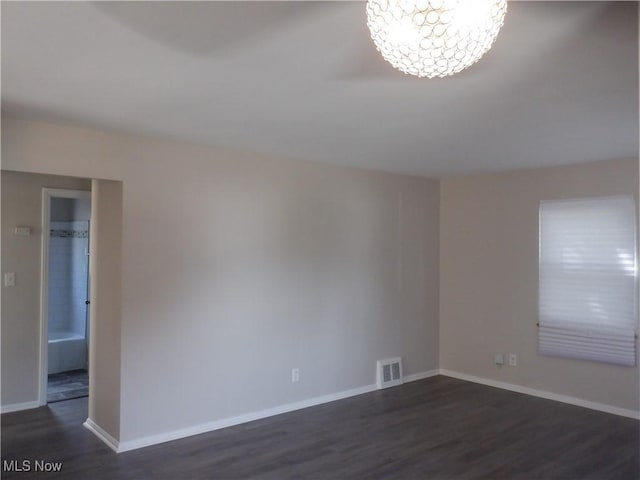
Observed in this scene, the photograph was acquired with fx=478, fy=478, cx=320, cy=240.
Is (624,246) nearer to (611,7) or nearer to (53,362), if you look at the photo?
(611,7)

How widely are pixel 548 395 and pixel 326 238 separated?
2804mm

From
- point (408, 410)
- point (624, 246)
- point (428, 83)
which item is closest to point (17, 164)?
point (428, 83)

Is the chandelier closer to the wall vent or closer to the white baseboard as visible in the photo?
the white baseboard

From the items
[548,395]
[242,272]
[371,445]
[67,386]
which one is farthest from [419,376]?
[67,386]

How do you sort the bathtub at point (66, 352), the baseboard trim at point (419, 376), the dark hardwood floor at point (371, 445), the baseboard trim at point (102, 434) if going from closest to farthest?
the dark hardwood floor at point (371, 445) → the baseboard trim at point (102, 434) → the baseboard trim at point (419, 376) → the bathtub at point (66, 352)

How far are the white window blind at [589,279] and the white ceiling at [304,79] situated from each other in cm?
92

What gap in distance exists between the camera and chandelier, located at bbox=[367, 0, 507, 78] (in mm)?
1349

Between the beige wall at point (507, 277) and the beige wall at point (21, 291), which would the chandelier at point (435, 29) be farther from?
the beige wall at point (21, 291)

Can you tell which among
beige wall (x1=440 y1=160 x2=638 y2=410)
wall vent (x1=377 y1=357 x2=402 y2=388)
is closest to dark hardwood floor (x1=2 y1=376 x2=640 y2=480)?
beige wall (x1=440 y1=160 x2=638 y2=410)

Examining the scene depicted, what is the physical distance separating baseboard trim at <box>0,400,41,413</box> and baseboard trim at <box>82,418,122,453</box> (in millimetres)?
795

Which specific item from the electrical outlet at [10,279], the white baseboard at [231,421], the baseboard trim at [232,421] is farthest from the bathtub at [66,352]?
the baseboard trim at [232,421]

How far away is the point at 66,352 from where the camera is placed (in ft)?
19.8

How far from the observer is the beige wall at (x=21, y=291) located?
14.6ft

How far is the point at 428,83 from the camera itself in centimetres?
249
